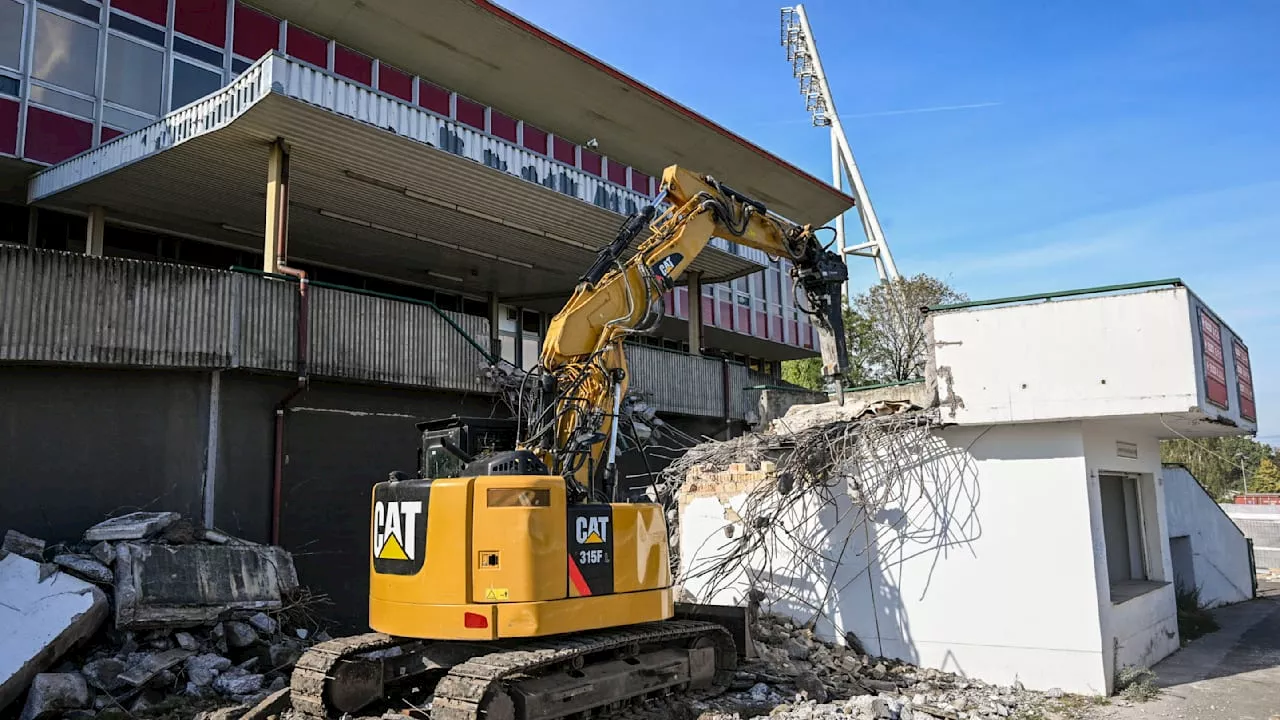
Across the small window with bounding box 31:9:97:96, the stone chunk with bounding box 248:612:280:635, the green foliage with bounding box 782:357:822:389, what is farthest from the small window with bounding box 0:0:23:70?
the green foliage with bounding box 782:357:822:389

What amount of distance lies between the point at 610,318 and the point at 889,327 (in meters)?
22.4

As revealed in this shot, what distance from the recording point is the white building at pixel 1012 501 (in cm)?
1009

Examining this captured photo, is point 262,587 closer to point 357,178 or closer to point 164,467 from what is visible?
point 164,467

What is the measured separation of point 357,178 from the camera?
14305 millimetres

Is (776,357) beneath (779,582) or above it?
above

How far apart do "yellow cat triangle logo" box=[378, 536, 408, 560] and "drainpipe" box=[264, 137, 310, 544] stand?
4.89 meters

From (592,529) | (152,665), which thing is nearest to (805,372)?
(592,529)

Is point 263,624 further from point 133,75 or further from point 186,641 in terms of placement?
point 133,75

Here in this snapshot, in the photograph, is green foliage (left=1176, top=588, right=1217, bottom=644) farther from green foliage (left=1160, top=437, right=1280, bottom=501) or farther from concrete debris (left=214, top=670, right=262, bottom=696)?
green foliage (left=1160, top=437, right=1280, bottom=501)

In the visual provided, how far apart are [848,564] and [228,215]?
12.1 metres

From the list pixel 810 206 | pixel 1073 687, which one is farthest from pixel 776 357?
pixel 1073 687

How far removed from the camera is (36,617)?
8.45 m

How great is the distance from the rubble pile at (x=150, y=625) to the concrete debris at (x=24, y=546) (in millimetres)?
16

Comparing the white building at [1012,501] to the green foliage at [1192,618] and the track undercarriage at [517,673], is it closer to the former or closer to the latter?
the green foliage at [1192,618]
